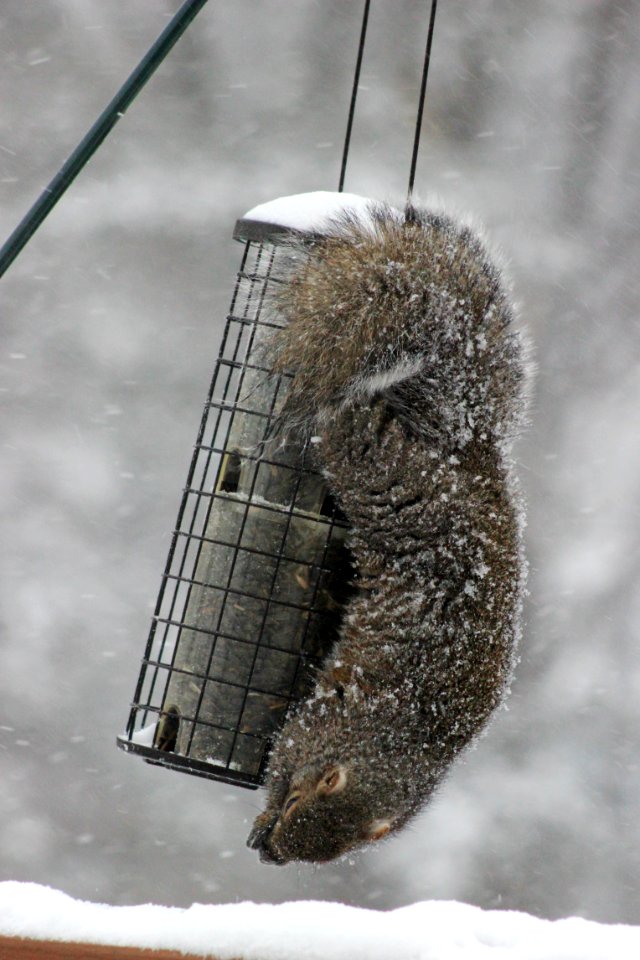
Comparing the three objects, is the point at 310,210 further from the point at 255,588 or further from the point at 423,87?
the point at 255,588

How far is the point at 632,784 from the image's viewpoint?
752cm

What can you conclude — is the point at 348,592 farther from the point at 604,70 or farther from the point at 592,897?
the point at 604,70

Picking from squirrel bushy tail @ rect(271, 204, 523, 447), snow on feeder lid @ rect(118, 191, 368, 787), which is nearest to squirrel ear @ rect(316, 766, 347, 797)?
snow on feeder lid @ rect(118, 191, 368, 787)

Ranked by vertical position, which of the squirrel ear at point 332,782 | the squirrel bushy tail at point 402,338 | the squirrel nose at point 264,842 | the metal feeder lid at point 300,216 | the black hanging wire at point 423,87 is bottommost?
the squirrel nose at point 264,842

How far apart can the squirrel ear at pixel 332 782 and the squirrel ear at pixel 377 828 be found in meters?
0.12

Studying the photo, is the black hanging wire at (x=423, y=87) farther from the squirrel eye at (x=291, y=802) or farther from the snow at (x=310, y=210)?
the squirrel eye at (x=291, y=802)

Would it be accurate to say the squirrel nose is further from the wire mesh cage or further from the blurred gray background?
the blurred gray background

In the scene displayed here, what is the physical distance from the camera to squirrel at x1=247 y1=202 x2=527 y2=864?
7.99 feet

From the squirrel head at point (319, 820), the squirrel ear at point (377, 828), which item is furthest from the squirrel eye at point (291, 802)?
the squirrel ear at point (377, 828)

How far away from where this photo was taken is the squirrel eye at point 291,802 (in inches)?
101

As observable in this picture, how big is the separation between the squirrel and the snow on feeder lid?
0.17 meters

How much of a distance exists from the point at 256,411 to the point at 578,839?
5660mm

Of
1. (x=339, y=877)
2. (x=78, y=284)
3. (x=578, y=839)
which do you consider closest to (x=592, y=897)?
(x=578, y=839)

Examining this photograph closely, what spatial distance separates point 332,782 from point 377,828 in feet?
0.53
